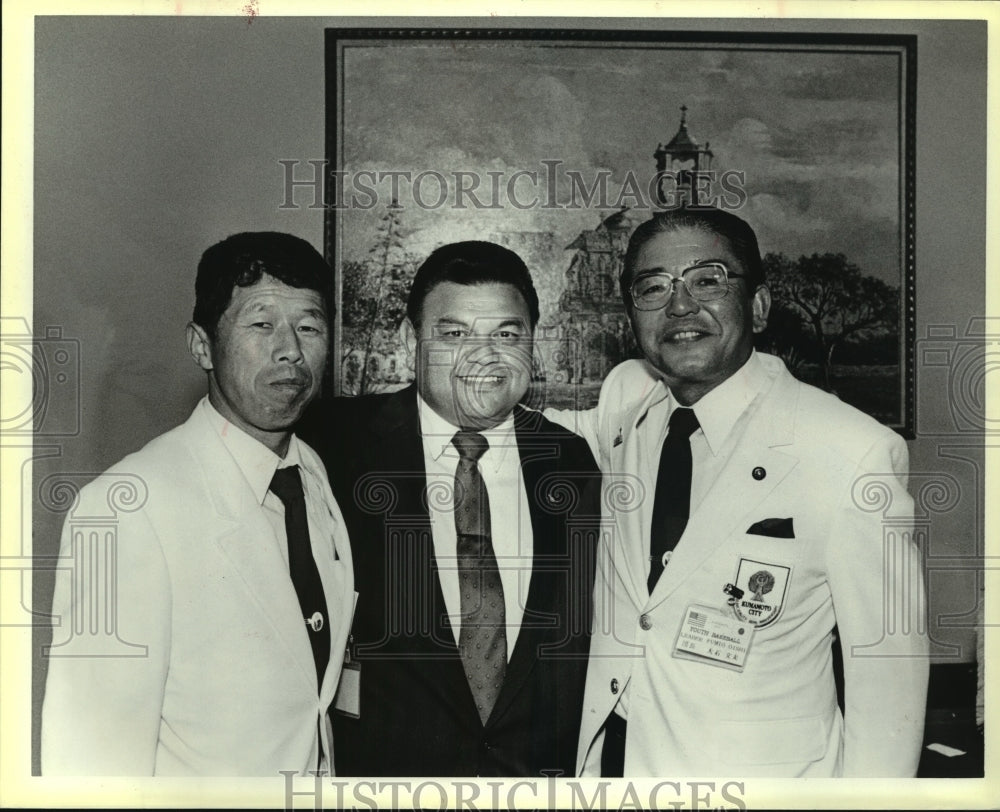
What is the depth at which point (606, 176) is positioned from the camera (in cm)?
267

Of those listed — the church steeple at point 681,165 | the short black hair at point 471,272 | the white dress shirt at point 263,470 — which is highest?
the church steeple at point 681,165

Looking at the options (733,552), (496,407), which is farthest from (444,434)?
(733,552)

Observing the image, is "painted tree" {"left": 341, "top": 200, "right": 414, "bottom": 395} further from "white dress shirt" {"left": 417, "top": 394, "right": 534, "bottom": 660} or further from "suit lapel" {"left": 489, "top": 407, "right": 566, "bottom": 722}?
"suit lapel" {"left": 489, "top": 407, "right": 566, "bottom": 722}

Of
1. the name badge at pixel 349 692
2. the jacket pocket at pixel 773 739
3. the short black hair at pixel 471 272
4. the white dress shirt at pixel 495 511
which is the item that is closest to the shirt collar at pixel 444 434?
the white dress shirt at pixel 495 511

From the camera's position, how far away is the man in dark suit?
2.61 meters

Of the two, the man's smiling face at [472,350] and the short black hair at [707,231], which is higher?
the short black hair at [707,231]

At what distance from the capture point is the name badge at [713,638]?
8.36ft

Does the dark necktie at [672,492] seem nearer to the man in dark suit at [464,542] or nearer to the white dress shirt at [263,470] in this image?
the man in dark suit at [464,542]

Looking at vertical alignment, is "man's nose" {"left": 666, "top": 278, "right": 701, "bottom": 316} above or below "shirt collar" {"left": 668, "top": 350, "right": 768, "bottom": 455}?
above

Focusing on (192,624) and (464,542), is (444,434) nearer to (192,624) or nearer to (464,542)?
(464,542)

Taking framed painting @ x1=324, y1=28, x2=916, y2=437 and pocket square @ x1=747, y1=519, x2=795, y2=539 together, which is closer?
pocket square @ x1=747, y1=519, x2=795, y2=539

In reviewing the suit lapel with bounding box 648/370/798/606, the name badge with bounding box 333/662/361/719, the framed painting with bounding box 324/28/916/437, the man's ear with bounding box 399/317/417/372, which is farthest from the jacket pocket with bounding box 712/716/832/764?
the man's ear with bounding box 399/317/417/372

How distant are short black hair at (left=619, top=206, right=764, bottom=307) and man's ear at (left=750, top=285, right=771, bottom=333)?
0.02m

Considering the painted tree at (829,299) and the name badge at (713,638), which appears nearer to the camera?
the name badge at (713,638)
